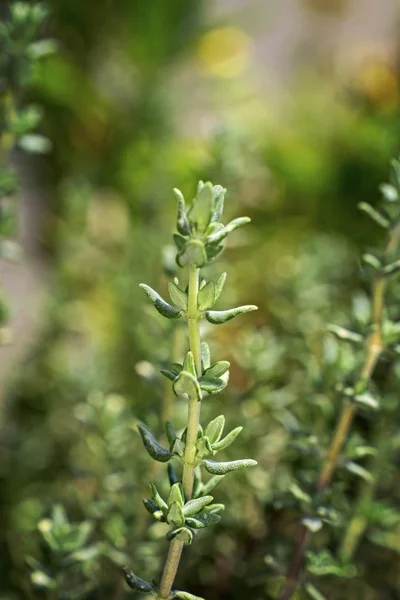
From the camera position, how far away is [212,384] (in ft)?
0.87

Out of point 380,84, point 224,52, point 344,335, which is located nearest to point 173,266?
point 344,335

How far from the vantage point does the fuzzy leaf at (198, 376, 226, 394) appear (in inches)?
10.4

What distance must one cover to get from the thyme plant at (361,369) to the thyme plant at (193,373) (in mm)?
88

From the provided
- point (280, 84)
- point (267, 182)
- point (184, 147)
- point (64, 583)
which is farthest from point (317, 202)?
point (64, 583)

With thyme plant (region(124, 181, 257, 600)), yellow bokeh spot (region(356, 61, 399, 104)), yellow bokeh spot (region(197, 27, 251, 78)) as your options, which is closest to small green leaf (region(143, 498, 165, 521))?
thyme plant (region(124, 181, 257, 600))

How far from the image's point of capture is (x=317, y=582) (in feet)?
1.46

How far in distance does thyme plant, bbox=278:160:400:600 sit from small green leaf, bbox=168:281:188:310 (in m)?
0.11

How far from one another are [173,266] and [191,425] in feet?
0.52

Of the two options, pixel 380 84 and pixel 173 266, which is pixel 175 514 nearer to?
pixel 173 266

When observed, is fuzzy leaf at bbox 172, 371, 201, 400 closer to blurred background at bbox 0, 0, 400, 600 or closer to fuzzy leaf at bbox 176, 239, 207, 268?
fuzzy leaf at bbox 176, 239, 207, 268

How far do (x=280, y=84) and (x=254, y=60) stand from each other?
9 centimetres

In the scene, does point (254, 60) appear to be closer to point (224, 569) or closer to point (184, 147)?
point (184, 147)

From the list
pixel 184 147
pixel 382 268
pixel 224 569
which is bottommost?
pixel 224 569

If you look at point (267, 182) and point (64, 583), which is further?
point (267, 182)
